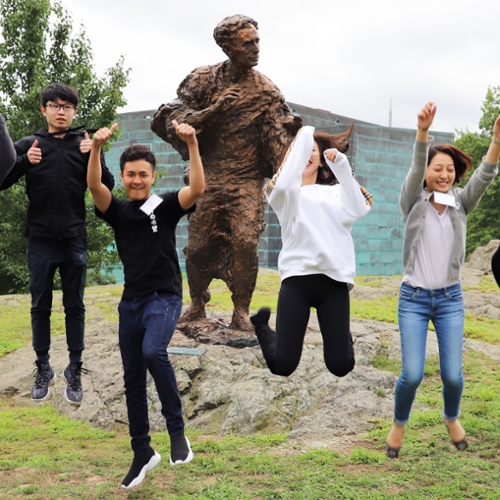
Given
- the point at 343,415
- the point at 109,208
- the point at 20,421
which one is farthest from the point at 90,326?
the point at 109,208

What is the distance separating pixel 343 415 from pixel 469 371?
97.4 inches

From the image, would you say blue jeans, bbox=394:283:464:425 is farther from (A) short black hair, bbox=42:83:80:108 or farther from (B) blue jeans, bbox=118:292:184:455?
(A) short black hair, bbox=42:83:80:108

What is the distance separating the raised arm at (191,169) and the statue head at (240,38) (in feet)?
11.5

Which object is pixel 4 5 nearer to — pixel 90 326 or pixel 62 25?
pixel 62 25

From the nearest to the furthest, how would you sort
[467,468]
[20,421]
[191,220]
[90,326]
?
[467,468], [20,421], [191,220], [90,326]

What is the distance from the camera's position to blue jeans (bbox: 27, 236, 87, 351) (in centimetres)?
554

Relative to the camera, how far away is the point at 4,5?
18094mm

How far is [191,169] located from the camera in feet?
14.9

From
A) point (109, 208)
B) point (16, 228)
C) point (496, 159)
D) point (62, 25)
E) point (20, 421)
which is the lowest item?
point (20, 421)

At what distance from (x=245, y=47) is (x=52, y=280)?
3531mm

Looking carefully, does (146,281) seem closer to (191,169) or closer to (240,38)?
(191,169)

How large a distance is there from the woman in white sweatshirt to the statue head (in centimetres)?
315

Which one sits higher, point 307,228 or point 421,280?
point 307,228

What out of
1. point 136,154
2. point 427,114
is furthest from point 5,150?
point 427,114
